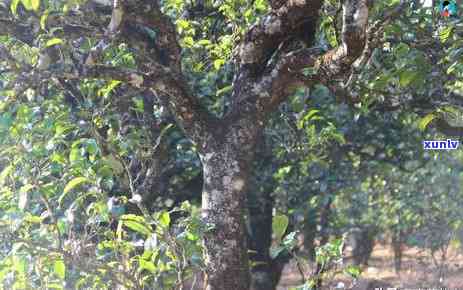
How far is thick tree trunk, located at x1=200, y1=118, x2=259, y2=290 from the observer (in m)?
3.41

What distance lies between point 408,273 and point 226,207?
29.0 feet

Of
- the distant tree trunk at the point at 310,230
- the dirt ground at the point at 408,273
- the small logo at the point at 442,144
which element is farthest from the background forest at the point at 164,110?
the dirt ground at the point at 408,273

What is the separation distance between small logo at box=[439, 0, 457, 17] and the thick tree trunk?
4.90ft

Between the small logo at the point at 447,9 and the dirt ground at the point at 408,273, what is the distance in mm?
4485

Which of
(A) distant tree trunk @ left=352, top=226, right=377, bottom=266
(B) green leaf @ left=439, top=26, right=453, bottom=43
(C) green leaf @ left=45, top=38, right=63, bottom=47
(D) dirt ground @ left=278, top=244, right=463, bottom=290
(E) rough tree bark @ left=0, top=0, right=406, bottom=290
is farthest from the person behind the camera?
(A) distant tree trunk @ left=352, top=226, right=377, bottom=266

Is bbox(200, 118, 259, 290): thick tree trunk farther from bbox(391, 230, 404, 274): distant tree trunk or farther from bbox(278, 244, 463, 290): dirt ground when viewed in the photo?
bbox(391, 230, 404, 274): distant tree trunk

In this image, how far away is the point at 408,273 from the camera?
1148 cm

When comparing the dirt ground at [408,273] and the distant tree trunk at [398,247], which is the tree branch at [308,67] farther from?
the distant tree trunk at [398,247]

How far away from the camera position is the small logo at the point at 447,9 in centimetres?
403

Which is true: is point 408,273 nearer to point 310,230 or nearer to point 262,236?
point 310,230

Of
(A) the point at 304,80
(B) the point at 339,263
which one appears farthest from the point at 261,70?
(B) the point at 339,263

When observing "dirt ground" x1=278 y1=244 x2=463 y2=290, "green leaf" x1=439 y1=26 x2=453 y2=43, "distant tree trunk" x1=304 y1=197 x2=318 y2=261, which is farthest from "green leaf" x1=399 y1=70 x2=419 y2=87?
"dirt ground" x1=278 y1=244 x2=463 y2=290

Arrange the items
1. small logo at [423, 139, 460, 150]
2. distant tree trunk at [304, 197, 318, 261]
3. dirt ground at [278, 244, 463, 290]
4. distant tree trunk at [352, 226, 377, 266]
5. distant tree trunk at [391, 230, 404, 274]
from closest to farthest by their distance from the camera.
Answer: small logo at [423, 139, 460, 150], distant tree trunk at [304, 197, 318, 261], dirt ground at [278, 244, 463, 290], distant tree trunk at [391, 230, 404, 274], distant tree trunk at [352, 226, 377, 266]

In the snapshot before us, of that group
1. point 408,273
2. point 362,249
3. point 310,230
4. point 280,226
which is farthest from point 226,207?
point 362,249
